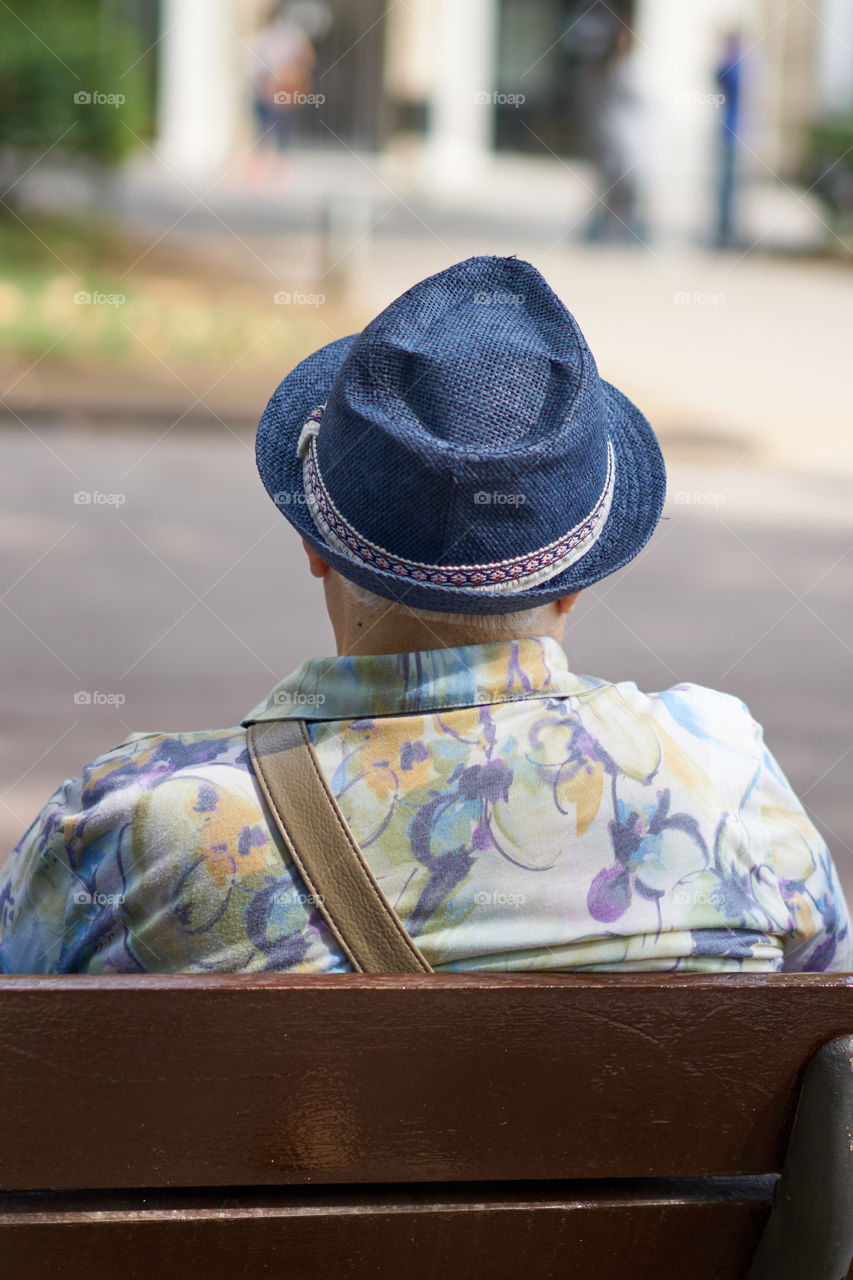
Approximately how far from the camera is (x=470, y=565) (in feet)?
4.91

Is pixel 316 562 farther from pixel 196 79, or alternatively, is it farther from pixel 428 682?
pixel 196 79

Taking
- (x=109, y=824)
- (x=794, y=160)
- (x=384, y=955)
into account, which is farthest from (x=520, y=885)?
(x=794, y=160)

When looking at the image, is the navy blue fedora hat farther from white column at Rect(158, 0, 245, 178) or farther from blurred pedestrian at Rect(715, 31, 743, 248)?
white column at Rect(158, 0, 245, 178)

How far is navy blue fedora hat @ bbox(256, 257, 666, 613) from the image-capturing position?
58.6 inches

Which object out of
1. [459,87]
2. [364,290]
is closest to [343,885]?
[364,290]

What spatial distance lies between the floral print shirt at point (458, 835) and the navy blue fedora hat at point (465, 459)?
84 millimetres

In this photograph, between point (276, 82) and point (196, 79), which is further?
point (196, 79)

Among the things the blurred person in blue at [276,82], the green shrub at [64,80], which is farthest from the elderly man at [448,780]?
the blurred person in blue at [276,82]

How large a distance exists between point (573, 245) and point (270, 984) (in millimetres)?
16390

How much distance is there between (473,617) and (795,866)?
1.33 feet

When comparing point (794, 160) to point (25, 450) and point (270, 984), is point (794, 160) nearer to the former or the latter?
point (25, 450)

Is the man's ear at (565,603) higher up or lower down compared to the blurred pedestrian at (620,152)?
higher up

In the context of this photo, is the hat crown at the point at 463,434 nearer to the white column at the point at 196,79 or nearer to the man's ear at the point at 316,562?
the man's ear at the point at 316,562

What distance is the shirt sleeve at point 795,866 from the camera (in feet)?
5.12
